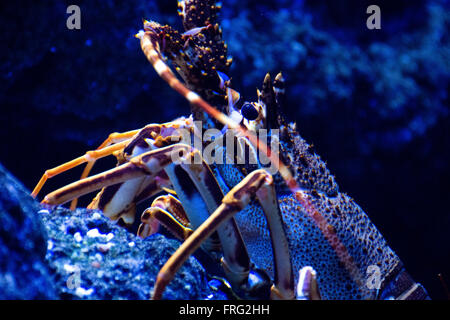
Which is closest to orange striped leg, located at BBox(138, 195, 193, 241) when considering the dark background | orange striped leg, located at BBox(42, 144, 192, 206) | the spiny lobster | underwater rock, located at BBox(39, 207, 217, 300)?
the spiny lobster

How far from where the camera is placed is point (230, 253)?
159cm

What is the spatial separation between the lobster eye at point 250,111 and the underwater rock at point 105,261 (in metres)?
0.74

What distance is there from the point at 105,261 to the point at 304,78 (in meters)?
2.19

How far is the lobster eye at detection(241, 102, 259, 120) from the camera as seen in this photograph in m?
1.76

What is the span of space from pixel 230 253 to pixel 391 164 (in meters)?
2.11

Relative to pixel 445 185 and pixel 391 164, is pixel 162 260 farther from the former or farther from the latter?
pixel 445 185

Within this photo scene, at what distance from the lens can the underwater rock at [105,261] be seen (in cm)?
129

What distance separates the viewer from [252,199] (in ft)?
5.41

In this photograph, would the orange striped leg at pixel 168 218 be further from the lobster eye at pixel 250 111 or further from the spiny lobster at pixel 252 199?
the lobster eye at pixel 250 111

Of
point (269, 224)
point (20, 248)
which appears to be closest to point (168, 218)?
point (269, 224)

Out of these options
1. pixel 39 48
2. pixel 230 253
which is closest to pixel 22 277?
pixel 230 253

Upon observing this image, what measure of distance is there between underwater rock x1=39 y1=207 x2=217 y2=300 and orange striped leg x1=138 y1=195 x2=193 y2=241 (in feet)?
0.99

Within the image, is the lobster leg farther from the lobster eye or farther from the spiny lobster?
the lobster eye

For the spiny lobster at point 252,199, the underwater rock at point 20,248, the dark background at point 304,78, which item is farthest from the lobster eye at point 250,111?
the dark background at point 304,78
